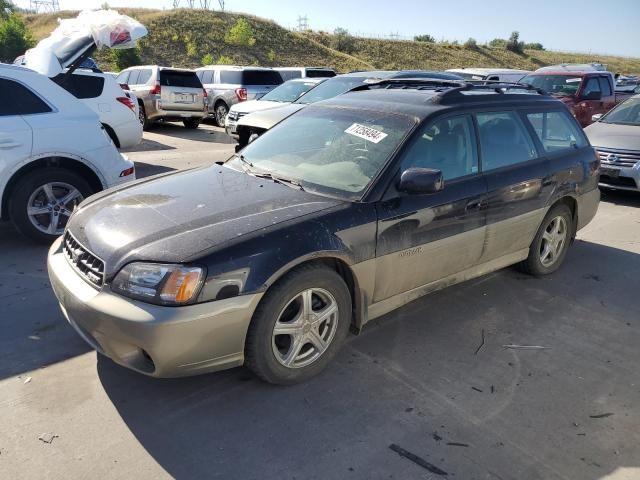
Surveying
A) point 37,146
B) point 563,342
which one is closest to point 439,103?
point 563,342

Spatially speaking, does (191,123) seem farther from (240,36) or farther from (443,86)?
(240,36)

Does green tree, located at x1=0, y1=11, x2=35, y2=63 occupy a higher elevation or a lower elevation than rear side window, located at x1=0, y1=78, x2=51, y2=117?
higher

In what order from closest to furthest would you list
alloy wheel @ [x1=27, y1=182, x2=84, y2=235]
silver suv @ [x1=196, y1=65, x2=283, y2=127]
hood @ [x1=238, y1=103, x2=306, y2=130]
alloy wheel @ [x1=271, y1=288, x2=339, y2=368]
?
alloy wheel @ [x1=271, y1=288, x2=339, y2=368]
alloy wheel @ [x1=27, y1=182, x2=84, y2=235]
hood @ [x1=238, y1=103, x2=306, y2=130]
silver suv @ [x1=196, y1=65, x2=283, y2=127]

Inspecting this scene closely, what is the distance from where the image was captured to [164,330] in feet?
8.54

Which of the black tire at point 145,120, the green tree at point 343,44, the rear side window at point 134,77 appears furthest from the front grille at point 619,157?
the green tree at point 343,44

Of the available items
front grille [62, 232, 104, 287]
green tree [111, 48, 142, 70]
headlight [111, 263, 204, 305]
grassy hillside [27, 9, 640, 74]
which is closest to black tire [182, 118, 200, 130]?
front grille [62, 232, 104, 287]

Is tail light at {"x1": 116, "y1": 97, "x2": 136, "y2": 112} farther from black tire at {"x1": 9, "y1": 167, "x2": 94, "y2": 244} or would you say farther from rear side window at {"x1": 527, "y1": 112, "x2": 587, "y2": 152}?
rear side window at {"x1": 527, "y1": 112, "x2": 587, "y2": 152}

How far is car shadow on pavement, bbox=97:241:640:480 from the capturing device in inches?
103

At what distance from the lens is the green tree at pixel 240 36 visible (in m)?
42.1

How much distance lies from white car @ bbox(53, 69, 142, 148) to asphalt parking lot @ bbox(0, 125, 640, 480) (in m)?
5.11

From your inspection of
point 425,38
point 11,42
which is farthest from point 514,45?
point 11,42

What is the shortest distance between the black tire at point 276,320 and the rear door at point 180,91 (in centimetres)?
1268

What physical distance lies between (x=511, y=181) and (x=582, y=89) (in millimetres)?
10273

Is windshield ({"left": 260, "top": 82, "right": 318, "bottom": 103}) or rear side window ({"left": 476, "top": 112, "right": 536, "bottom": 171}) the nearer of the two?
rear side window ({"left": 476, "top": 112, "right": 536, "bottom": 171})
